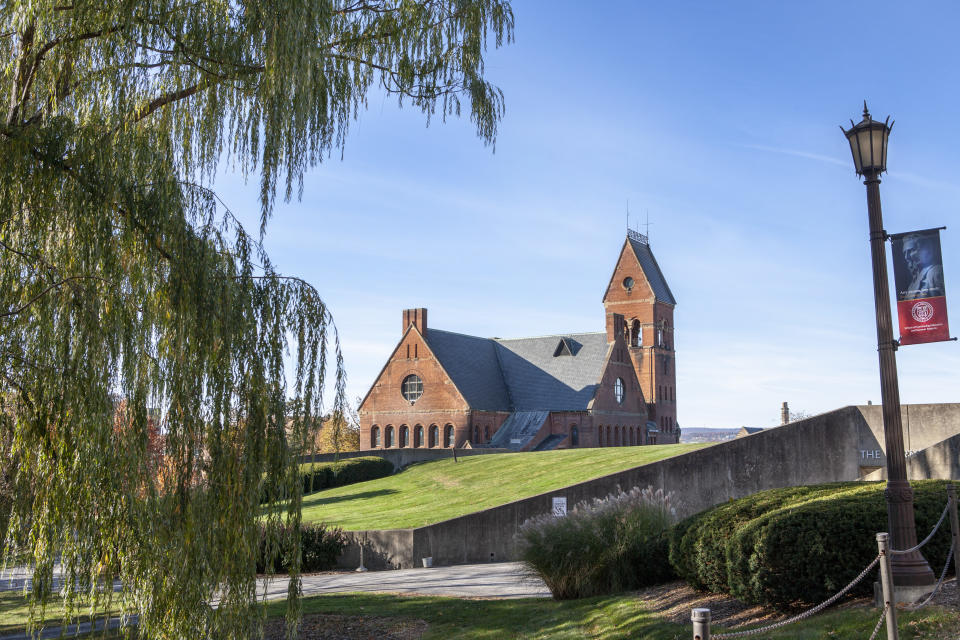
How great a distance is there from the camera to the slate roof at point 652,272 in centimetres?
8156

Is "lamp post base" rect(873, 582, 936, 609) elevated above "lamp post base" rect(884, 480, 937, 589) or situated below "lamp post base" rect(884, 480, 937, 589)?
below

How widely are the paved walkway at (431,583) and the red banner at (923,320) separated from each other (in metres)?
7.36

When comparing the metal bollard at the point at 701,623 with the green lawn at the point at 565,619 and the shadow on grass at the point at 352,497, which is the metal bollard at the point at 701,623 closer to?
the green lawn at the point at 565,619

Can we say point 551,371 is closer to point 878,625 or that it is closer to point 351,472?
point 351,472

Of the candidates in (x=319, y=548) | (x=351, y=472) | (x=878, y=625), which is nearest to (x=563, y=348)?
(x=351, y=472)

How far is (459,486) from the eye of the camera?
111 feet

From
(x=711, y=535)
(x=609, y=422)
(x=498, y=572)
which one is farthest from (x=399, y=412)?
(x=711, y=535)

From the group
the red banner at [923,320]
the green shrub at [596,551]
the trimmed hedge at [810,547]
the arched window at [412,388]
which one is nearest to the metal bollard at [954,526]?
the trimmed hedge at [810,547]

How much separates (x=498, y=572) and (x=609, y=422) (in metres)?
43.2

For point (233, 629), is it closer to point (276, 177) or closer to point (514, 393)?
point (276, 177)

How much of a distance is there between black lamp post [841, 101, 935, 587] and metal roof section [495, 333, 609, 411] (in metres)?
49.4

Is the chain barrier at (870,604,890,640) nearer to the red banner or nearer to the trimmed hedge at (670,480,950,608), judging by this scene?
the trimmed hedge at (670,480,950,608)

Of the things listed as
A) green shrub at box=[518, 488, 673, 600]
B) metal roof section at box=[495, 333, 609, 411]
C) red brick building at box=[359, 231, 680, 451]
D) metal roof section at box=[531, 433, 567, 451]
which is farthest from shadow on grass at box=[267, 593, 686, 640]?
metal roof section at box=[495, 333, 609, 411]

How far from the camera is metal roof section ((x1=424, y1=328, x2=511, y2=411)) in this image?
5731cm
